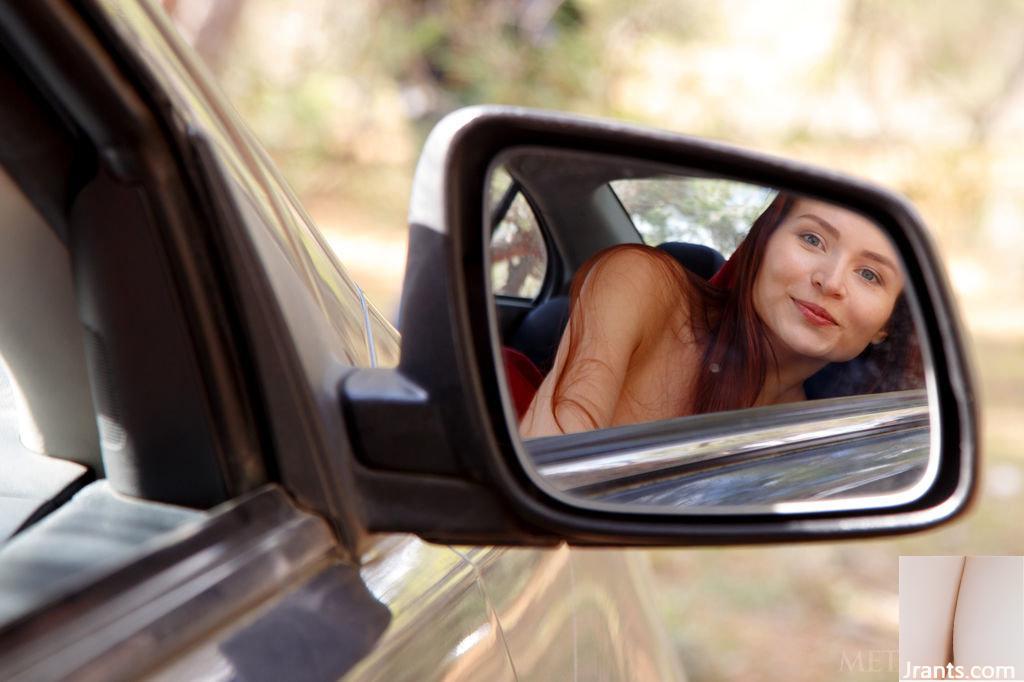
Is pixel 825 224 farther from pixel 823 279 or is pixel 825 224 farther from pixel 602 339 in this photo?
pixel 602 339

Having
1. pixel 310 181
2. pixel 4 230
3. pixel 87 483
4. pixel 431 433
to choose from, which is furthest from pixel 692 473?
pixel 310 181

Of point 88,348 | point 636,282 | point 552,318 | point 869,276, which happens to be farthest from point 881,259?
point 88,348

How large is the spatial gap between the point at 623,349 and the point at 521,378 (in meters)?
0.14

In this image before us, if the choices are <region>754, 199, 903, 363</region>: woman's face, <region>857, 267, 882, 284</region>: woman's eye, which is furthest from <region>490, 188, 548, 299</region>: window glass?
<region>857, 267, 882, 284</region>: woman's eye

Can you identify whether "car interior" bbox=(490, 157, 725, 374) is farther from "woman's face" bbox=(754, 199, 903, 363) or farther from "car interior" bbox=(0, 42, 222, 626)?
"car interior" bbox=(0, 42, 222, 626)

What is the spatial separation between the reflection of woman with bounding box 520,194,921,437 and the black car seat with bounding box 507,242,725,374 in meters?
0.01

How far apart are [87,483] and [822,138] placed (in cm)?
1290

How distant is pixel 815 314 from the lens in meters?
1.58

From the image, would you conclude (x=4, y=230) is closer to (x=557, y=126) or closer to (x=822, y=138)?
(x=557, y=126)

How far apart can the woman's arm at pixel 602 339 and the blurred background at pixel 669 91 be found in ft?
34.1

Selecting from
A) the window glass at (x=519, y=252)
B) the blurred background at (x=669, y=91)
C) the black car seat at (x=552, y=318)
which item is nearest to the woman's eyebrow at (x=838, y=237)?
the black car seat at (x=552, y=318)

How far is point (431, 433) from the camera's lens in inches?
49.1

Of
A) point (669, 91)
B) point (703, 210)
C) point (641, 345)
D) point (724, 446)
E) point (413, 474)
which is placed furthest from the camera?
point (669, 91)

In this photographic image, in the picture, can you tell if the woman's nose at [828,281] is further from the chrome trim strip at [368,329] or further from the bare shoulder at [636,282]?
the chrome trim strip at [368,329]
